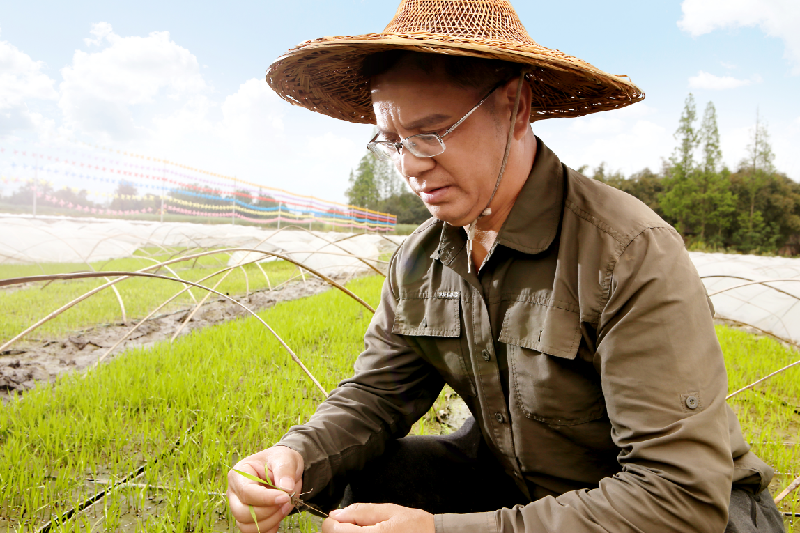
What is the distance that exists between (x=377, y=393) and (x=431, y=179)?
601 mm

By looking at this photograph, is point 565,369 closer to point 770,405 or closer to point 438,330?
point 438,330

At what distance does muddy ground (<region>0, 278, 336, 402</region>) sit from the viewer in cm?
304

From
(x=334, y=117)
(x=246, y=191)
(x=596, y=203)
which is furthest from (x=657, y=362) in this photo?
(x=246, y=191)

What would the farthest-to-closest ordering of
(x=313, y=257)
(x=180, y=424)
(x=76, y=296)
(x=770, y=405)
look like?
1. (x=313, y=257)
2. (x=76, y=296)
3. (x=770, y=405)
4. (x=180, y=424)

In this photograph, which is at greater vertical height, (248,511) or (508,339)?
(508,339)

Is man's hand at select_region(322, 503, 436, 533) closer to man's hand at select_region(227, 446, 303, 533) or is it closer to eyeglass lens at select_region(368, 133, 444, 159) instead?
man's hand at select_region(227, 446, 303, 533)

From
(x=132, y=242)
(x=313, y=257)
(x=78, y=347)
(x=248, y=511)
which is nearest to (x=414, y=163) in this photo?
(x=248, y=511)

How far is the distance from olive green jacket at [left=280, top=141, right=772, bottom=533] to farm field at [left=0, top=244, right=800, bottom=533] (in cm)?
58

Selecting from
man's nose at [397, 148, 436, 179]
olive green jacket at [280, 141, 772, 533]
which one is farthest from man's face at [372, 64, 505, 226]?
olive green jacket at [280, 141, 772, 533]

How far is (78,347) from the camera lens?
3.86m

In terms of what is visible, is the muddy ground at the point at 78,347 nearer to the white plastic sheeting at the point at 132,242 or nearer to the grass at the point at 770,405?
the white plastic sheeting at the point at 132,242

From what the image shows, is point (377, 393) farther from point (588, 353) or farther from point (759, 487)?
point (759, 487)

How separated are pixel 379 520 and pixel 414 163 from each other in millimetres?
694

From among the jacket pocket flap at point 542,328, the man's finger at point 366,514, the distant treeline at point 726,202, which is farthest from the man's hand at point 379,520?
the distant treeline at point 726,202
